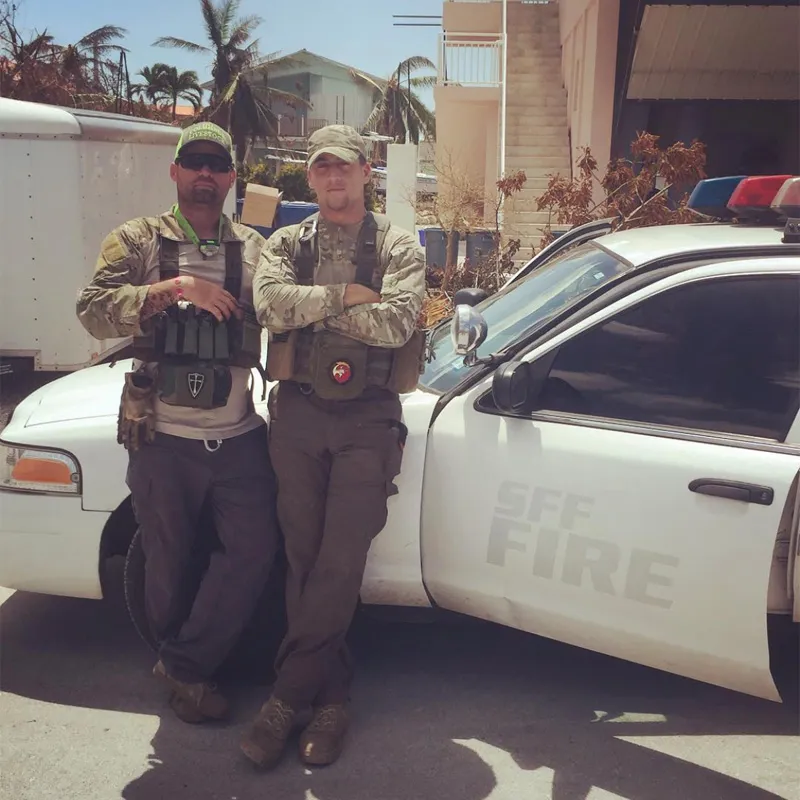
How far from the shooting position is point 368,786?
2.69m

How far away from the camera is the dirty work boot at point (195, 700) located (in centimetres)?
296

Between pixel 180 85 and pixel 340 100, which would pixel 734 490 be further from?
pixel 340 100

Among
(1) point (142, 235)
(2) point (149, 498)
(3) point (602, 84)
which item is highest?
(3) point (602, 84)

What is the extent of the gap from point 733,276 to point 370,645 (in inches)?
73.9

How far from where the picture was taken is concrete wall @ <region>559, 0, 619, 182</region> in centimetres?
1209

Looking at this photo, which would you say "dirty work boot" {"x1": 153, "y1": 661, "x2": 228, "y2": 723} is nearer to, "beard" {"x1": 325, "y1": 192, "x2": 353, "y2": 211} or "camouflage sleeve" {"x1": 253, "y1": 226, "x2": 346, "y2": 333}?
"camouflage sleeve" {"x1": 253, "y1": 226, "x2": 346, "y2": 333}

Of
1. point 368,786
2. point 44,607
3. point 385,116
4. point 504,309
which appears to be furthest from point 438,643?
point 385,116

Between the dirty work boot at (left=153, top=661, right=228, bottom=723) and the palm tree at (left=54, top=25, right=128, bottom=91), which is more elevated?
the palm tree at (left=54, top=25, right=128, bottom=91)

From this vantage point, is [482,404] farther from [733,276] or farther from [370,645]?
[370,645]

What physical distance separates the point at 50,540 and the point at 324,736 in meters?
1.11

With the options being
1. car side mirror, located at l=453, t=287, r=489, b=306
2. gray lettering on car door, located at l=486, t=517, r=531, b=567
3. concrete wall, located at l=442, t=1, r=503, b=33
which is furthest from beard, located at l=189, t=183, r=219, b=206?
concrete wall, located at l=442, t=1, r=503, b=33

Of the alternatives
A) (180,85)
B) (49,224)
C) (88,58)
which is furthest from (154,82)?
(49,224)

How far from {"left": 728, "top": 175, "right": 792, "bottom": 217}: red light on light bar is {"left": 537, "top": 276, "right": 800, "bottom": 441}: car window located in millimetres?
535

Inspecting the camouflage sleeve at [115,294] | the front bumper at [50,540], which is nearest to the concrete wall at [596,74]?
the camouflage sleeve at [115,294]
